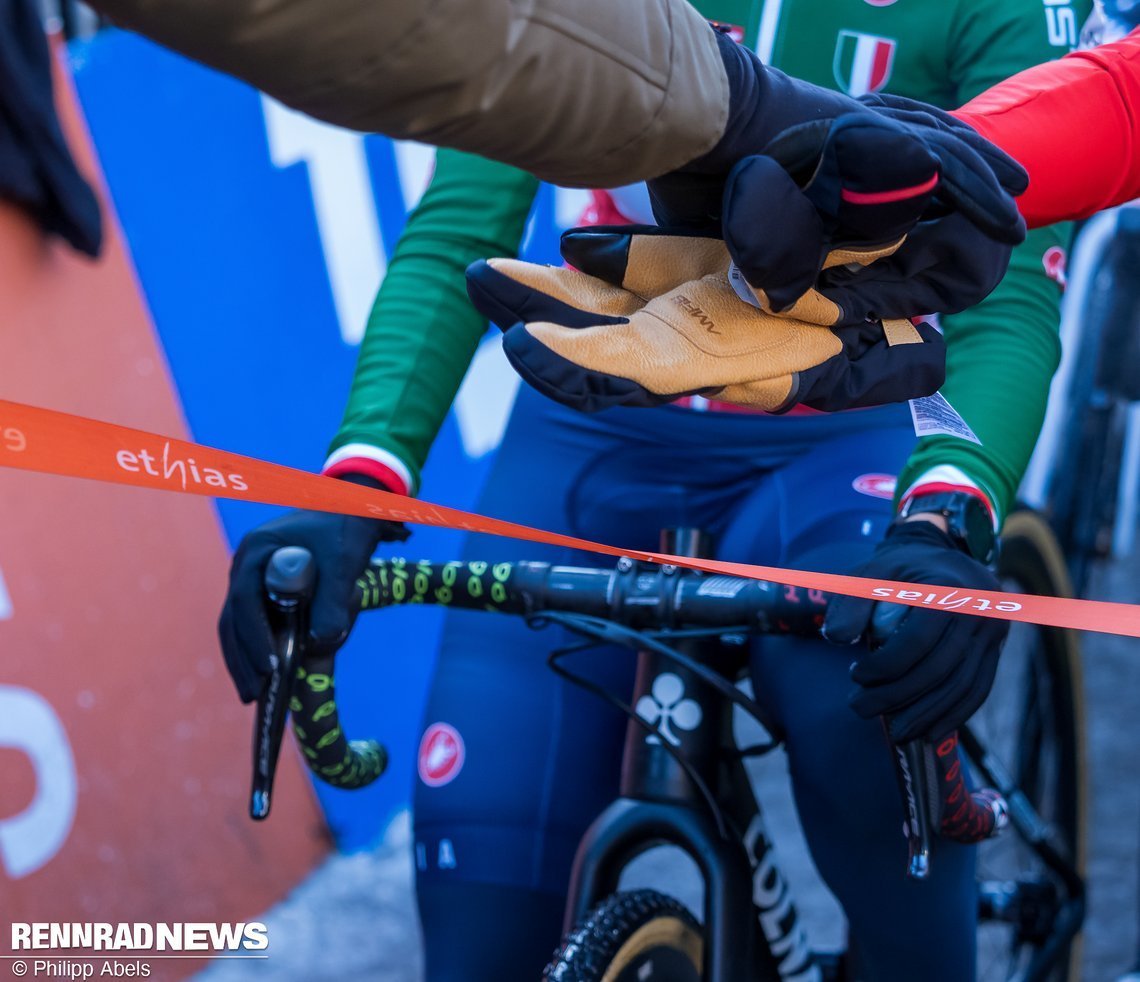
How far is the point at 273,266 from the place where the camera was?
2996mm

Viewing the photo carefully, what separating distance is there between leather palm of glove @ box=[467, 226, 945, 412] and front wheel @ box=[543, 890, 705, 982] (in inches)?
22.1

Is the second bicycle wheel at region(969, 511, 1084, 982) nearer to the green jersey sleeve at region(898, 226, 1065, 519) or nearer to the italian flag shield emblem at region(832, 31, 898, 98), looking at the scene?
the green jersey sleeve at region(898, 226, 1065, 519)

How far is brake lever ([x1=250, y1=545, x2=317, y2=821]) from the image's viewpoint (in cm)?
132

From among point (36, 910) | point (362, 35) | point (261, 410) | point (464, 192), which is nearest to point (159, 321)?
point (261, 410)

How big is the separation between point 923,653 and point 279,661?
615 millimetres

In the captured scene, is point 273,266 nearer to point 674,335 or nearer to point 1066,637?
point 1066,637

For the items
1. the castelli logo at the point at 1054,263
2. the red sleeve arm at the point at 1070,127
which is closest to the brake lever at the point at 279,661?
the red sleeve arm at the point at 1070,127

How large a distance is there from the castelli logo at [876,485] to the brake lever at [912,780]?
307mm

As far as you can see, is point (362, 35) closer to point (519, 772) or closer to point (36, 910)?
point (519, 772)

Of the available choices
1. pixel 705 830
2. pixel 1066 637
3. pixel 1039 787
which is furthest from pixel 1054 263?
pixel 1039 787

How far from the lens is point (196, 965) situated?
2.72 metres

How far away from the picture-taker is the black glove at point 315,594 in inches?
52.4

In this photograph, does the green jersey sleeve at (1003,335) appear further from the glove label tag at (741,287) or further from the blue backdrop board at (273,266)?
the blue backdrop board at (273,266)

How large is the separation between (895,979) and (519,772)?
0.47 meters
